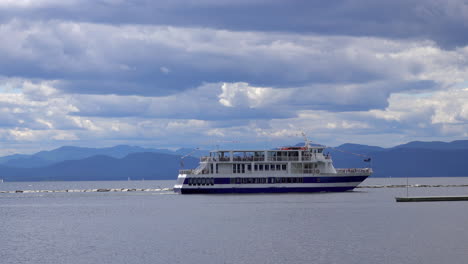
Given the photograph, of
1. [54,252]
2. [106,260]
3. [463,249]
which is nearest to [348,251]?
[463,249]

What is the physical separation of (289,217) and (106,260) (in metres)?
35.2

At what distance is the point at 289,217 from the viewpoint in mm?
84938

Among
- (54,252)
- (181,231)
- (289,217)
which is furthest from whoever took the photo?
(289,217)

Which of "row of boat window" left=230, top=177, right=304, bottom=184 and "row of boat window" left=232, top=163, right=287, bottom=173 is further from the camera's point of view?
"row of boat window" left=230, top=177, right=304, bottom=184

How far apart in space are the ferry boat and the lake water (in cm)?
2039

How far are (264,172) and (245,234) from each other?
59272 mm

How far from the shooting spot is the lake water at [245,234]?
54.2 meters

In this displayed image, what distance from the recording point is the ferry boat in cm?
12656

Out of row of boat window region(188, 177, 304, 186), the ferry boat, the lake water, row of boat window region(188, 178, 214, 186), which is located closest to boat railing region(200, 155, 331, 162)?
the ferry boat

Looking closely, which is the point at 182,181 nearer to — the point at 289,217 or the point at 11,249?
the point at 289,217

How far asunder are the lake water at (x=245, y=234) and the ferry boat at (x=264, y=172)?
2039cm

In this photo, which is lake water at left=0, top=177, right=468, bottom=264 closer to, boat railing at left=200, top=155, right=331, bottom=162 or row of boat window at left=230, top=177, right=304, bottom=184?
row of boat window at left=230, top=177, right=304, bottom=184

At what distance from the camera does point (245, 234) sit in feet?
224

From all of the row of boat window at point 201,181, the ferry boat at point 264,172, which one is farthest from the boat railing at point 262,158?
the row of boat window at point 201,181
